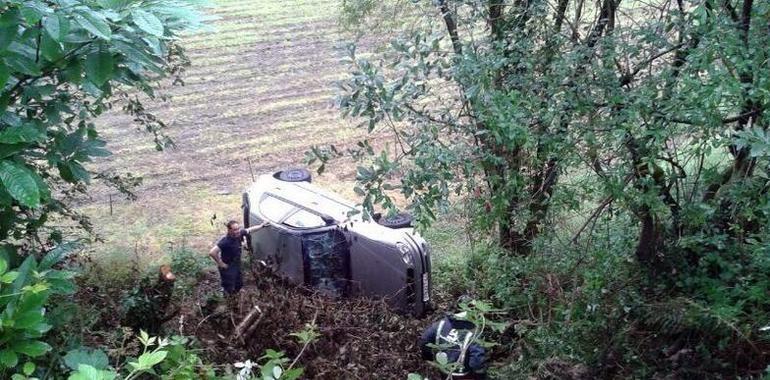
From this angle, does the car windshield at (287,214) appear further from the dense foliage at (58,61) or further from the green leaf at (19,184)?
the green leaf at (19,184)

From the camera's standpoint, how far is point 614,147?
5.18 metres

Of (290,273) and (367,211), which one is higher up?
(367,211)

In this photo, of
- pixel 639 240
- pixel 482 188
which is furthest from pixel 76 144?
pixel 639 240

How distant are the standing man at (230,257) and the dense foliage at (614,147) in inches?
135

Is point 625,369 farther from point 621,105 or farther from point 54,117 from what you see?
point 54,117

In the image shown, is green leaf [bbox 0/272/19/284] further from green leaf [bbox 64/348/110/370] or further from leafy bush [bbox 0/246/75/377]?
green leaf [bbox 64/348/110/370]

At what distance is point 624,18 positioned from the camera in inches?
261

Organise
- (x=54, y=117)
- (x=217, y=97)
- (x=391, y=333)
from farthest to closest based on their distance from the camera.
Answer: (x=217, y=97), (x=391, y=333), (x=54, y=117)

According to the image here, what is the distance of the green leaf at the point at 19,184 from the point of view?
9.93ft

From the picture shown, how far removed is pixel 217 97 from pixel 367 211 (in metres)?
13.4

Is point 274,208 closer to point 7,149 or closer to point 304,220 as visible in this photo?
point 304,220

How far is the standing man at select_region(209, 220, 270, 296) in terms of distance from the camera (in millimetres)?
9016

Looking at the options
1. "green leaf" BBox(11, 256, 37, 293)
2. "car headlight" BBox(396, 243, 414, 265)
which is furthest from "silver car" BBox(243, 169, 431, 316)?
"green leaf" BBox(11, 256, 37, 293)

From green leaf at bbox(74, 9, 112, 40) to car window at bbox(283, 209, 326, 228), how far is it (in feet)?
20.4
